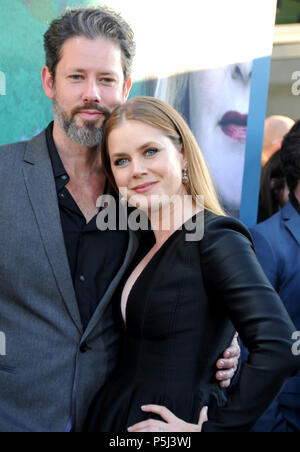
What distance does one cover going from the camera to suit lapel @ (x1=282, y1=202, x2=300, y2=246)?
7.32 ft

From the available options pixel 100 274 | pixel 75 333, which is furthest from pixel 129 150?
pixel 75 333

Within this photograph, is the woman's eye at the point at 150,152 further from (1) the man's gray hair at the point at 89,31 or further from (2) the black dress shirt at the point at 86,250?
(1) the man's gray hair at the point at 89,31

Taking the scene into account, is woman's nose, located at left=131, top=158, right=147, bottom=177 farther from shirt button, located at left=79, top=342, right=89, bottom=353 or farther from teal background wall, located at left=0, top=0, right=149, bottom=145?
teal background wall, located at left=0, top=0, right=149, bottom=145

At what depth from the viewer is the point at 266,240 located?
7.27 ft

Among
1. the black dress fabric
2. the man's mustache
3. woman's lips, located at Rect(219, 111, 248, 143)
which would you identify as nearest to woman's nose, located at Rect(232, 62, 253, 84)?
woman's lips, located at Rect(219, 111, 248, 143)

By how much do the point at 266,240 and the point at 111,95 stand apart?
93 centimetres

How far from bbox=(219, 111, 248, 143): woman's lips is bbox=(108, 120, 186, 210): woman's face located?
1267mm

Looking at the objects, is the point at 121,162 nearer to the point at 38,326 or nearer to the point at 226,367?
the point at 38,326

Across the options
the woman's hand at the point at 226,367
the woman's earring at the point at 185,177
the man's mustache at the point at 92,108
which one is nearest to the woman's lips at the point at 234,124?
the man's mustache at the point at 92,108

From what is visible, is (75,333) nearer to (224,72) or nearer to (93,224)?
(93,224)

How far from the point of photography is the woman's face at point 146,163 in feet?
5.09

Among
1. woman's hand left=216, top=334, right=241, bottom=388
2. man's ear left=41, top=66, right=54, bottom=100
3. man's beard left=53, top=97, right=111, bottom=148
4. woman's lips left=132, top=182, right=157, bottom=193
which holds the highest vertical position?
man's ear left=41, top=66, right=54, bottom=100

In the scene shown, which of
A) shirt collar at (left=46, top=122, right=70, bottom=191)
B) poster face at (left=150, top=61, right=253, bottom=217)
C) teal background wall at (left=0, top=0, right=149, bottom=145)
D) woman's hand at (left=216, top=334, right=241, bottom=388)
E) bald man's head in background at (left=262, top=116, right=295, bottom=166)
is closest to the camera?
woman's hand at (left=216, top=334, right=241, bottom=388)

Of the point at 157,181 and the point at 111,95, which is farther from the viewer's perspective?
the point at 111,95
